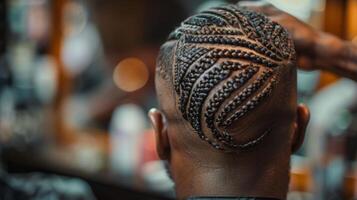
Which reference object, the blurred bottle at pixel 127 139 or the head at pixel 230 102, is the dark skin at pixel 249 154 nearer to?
the head at pixel 230 102

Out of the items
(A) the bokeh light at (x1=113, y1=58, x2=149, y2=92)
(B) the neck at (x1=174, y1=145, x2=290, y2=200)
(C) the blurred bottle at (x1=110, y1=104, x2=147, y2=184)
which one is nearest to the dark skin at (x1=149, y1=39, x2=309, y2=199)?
(B) the neck at (x1=174, y1=145, x2=290, y2=200)

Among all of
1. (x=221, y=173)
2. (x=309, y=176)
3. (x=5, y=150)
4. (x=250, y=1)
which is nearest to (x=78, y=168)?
(x=5, y=150)

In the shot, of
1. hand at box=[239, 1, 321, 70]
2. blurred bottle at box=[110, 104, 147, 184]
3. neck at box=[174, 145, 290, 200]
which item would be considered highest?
hand at box=[239, 1, 321, 70]

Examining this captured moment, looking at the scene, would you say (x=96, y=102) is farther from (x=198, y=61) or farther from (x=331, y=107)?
(x=198, y=61)

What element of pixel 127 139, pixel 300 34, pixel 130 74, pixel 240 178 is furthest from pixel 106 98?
pixel 240 178

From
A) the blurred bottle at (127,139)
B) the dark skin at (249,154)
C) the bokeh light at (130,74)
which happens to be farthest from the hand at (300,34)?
the bokeh light at (130,74)

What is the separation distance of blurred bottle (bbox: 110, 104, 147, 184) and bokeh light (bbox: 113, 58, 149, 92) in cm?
15

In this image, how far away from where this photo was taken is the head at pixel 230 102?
0.77m

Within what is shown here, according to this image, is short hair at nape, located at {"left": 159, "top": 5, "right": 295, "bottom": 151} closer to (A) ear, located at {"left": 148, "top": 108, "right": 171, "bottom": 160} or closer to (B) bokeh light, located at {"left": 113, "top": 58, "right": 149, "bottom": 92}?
(A) ear, located at {"left": 148, "top": 108, "right": 171, "bottom": 160}

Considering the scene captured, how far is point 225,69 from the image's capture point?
30.1 inches

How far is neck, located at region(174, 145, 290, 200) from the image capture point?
0.82 metres

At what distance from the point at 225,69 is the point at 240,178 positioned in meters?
0.14

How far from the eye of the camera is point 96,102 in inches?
129

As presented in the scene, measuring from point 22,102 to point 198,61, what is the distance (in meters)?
2.88
